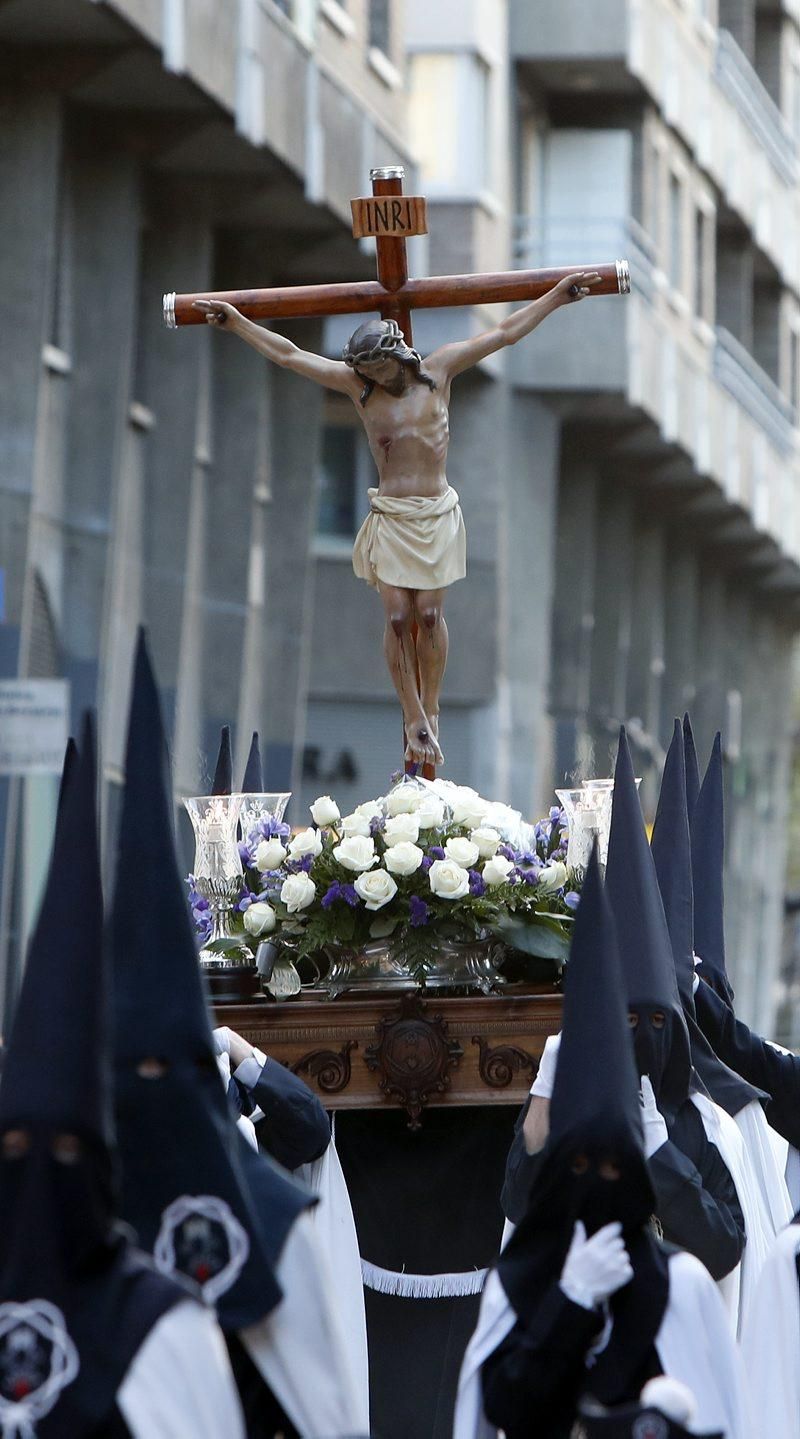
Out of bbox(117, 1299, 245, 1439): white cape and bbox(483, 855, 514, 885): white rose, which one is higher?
bbox(483, 855, 514, 885): white rose

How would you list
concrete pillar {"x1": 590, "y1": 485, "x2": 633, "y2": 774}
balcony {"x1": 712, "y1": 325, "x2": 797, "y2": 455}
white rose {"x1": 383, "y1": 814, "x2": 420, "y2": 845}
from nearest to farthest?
white rose {"x1": 383, "y1": 814, "x2": 420, "y2": 845}, concrete pillar {"x1": 590, "y1": 485, "x2": 633, "y2": 774}, balcony {"x1": 712, "y1": 325, "x2": 797, "y2": 455}

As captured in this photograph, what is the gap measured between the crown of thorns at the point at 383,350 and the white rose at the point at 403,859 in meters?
1.60

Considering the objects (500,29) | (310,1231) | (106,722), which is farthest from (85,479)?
(310,1231)

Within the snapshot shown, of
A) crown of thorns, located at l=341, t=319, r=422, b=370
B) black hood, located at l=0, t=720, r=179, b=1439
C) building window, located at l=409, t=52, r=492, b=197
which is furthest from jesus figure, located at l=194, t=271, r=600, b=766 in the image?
building window, located at l=409, t=52, r=492, b=197

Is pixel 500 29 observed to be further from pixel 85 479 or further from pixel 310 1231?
pixel 310 1231

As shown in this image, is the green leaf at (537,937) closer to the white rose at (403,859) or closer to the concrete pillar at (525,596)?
the white rose at (403,859)

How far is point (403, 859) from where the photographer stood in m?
8.80

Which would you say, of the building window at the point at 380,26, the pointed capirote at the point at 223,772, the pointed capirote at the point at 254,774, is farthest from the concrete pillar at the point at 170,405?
the pointed capirote at the point at 223,772

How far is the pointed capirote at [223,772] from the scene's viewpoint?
Result: 998 centimetres

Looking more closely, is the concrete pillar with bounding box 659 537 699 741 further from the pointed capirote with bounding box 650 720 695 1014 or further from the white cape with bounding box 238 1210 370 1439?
the white cape with bounding box 238 1210 370 1439

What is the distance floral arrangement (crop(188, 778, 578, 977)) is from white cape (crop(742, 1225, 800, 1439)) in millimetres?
2482

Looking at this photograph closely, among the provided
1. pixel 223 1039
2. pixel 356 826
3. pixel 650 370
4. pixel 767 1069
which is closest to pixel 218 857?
pixel 356 826

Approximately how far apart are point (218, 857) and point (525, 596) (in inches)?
890

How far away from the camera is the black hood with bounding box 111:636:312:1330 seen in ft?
18.9
